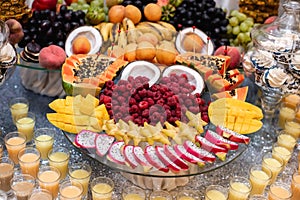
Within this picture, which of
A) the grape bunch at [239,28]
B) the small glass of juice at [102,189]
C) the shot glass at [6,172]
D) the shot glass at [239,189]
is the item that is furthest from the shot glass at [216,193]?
the grape bunch at [239,28]

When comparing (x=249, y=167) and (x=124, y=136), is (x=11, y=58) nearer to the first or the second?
(x=124, y=136)

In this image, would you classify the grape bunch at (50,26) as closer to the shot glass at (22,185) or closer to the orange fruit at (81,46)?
the orange fruit at (81,46)

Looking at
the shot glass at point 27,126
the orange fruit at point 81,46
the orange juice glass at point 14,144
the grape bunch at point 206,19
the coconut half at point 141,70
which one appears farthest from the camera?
the grape bunch at point 206,19

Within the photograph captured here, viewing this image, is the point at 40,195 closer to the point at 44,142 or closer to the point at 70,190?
the point at 70,190

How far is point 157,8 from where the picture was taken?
8.75 ft

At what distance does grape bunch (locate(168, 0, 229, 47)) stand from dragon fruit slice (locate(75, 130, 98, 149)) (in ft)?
3.80

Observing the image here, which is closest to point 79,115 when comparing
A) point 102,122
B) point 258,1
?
point 102,122

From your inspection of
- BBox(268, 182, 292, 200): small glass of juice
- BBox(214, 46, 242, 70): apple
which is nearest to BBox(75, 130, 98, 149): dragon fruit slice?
BBox(268, 182, 292, 200): small glass of juice

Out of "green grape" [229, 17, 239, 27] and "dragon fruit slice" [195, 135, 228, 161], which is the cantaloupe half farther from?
"green grape" [229, 17, 239, 27]

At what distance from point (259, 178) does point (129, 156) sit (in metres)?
0.53

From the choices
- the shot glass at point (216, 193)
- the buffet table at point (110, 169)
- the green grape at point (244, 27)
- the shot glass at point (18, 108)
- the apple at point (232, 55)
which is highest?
the green grape at point (244, 27)

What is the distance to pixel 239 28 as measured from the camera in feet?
8.83

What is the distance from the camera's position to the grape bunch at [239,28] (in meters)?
2.65

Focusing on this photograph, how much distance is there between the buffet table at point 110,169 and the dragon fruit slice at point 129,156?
0.19m
